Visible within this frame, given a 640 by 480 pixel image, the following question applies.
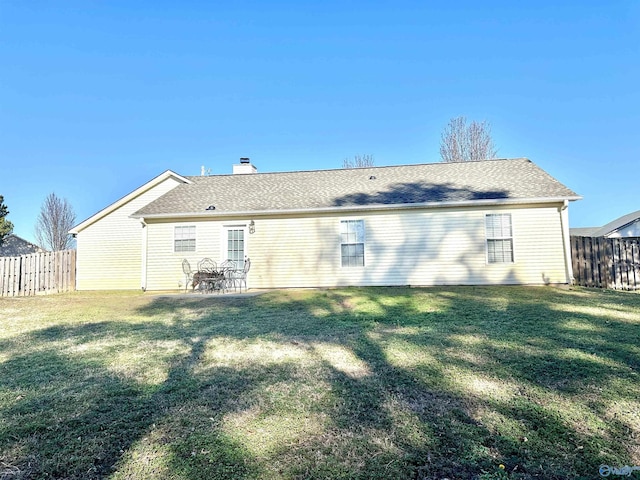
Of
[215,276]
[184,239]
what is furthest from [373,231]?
[184,239]

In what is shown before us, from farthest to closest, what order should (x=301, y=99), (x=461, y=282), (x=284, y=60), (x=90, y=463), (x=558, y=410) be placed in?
(x=301, y=99) < (x=284, y=60) < (x=461, y=282) < (x=558, y=410) < (x=90, y=463)

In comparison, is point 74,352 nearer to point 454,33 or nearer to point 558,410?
point 558,410

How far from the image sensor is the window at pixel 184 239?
A: 484 inches

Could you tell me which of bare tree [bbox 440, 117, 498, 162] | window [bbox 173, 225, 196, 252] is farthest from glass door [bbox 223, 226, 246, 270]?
bare tree [bbox 440, 117, 498, 162]

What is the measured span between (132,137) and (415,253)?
27552 mm

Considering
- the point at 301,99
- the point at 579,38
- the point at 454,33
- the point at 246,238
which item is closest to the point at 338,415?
the point at 246,238

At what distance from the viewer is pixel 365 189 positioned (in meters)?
12.8

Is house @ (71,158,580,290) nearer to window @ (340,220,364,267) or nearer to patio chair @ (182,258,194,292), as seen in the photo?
window @ (340,220,364,267)

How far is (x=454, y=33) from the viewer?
1775 centimetres

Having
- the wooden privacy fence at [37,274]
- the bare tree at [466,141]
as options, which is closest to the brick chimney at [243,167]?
the wooden privacy fence at [37,274]

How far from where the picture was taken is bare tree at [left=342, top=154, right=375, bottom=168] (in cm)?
3040

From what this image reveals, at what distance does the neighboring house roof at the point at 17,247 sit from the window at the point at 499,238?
33.8 m

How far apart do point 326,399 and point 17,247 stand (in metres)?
36.9

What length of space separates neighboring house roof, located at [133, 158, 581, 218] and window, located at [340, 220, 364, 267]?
0.65 m
